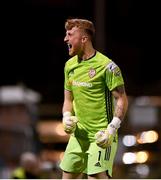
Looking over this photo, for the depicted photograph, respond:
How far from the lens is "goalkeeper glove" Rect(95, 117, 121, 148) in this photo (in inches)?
299

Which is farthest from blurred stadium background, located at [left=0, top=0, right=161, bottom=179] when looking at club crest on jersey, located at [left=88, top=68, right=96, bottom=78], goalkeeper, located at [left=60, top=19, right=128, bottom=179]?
club crest on jersey, located at [left=88, top=68, right=96, bottom=78]

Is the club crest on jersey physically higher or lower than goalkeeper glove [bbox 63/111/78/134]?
higher

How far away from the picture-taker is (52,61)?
1201 inches

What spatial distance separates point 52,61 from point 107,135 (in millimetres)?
22952

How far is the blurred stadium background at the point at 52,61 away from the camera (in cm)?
1811

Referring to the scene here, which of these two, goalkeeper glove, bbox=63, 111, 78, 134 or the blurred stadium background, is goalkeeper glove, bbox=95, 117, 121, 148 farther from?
the blurred stadium background

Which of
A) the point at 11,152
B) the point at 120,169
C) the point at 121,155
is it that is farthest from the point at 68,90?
the point at 11,152

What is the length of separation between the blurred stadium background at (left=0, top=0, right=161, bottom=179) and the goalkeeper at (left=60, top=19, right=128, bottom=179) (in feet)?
28.6

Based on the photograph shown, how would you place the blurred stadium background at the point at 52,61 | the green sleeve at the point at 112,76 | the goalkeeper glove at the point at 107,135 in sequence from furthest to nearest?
the blurred stadium background at the point at 52,61 < the green sleeve at the point at 112,76 < the goalkeeper glove at the point at 107,135

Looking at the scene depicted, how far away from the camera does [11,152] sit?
18297 millimetres

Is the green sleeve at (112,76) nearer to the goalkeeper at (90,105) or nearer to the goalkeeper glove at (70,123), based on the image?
the goalkeeper at (90,105)

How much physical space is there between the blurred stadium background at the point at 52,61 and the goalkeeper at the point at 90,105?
28.6ft

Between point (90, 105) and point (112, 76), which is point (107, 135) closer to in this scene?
point (90, 105)

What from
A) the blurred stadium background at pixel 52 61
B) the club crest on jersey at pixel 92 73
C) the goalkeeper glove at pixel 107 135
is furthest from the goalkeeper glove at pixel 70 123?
the blurred stadium background at pixel 52 61
